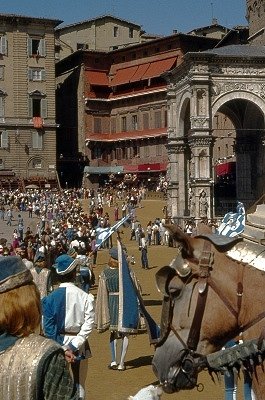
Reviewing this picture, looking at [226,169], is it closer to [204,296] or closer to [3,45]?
[3,45]

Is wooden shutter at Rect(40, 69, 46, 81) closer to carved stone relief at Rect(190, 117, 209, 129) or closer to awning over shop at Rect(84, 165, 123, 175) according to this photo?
awning over shop at Rect(84, 165, 123, 175)

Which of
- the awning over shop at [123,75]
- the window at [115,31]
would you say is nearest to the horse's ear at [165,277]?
the awning over shop at [123,75]

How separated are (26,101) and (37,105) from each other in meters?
1.17

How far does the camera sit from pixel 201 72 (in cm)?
3459

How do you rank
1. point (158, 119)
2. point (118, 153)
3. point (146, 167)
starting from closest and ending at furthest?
point (158, 119)
point (146, 167)
point (118, 153)

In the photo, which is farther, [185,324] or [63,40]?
[63,40]

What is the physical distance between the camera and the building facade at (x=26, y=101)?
66688 millimetres

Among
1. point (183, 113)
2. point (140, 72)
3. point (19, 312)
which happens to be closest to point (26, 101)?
point (140, 72)

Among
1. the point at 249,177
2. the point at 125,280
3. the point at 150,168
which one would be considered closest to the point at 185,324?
the point at 125,280

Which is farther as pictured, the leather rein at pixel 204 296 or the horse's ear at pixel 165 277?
the horse's ear at pixel 165 277

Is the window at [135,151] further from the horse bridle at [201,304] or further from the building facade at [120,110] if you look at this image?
the horse bridle at [201,304]

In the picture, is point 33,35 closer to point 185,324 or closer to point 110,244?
point 110,244

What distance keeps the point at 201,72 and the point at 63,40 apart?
48.0 m

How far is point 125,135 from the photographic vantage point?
6950cm
